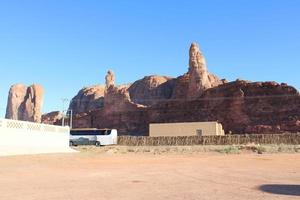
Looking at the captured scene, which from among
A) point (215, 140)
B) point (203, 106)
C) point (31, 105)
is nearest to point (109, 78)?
point (31, 105)

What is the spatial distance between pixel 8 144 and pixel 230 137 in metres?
48.2

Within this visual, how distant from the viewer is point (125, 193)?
11.9 m

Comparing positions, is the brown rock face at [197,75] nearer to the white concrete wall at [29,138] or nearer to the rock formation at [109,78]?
the rock formation at [109,78]

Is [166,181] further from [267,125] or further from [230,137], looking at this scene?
[267,125]

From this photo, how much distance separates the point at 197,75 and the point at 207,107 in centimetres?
1186

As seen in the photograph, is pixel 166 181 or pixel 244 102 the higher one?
pixel 244 102

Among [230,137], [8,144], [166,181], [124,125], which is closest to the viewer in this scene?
[166,181]

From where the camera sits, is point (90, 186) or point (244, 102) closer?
point (90, 186)

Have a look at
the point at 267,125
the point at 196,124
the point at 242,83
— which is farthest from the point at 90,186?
the point at 242,83

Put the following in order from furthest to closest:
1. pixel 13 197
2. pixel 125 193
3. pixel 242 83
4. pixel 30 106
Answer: pixel 30 106 < pixel 242 83 < pixel 125 193 < pixel 13 197

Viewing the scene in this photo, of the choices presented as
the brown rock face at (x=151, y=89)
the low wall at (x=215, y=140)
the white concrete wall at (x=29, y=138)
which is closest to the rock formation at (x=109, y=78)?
the brown rock face at (x=151, y=89)

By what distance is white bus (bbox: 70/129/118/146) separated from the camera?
76.6 meters

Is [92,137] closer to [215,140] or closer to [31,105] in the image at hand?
[215,140]

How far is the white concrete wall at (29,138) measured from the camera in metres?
31.7
